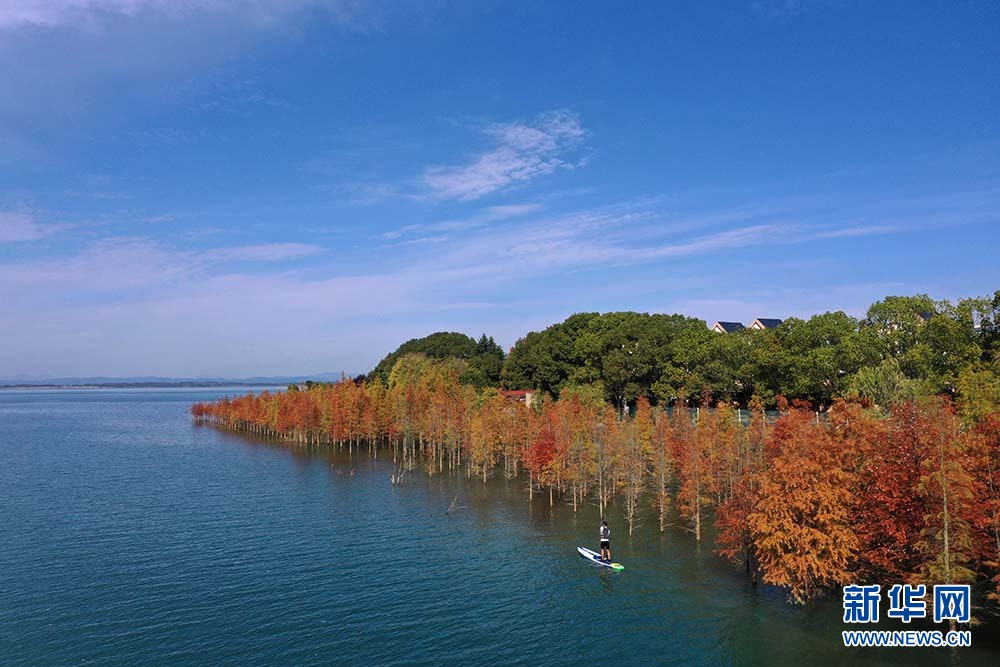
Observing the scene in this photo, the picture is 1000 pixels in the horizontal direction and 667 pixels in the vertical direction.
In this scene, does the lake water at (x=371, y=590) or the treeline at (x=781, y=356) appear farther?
the treeline at (x=781, y=356)

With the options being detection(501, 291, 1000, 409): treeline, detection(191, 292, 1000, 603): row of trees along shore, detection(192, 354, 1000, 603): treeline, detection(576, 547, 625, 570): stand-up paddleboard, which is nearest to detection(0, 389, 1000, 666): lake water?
detection(576, 547, 625, 570): stand-up paddleboard

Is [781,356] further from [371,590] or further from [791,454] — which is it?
[371,590]

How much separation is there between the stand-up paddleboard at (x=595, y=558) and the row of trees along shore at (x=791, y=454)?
6779 mm

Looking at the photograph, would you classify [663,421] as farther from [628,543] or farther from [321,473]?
[321,473]

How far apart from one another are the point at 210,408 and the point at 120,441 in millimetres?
51756

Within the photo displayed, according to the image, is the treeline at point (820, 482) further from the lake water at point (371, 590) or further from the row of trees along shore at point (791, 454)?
the lake water at point (371, 590)

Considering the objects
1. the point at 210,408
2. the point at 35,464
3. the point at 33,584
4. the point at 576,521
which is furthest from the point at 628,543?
the point at 210,408

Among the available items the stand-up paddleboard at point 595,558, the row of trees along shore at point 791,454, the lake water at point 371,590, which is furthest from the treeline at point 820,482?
the stand-up paddleboard at point 595,558

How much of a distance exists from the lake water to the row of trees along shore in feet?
11.5

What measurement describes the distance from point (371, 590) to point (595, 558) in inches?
592

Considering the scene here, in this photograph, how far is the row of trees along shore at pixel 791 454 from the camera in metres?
29.3

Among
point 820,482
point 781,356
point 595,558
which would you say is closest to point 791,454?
point 820,482

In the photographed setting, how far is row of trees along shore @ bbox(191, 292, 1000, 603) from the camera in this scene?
96.0ft

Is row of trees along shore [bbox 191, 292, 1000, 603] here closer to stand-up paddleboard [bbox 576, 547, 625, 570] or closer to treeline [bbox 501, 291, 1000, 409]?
treeline [bbox 501, 291, 1000, 409]
